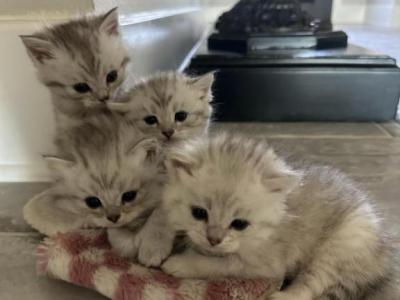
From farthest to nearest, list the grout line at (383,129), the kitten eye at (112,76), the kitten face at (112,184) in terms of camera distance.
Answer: the grout line at (383,129)
the kitten eye at (112,76)
the kitten face at (112,184)

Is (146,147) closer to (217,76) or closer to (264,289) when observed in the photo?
(264,289)

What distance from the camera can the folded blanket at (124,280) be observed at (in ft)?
2.80

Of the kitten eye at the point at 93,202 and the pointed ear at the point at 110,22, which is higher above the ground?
the pointed ear at the point at 110,22

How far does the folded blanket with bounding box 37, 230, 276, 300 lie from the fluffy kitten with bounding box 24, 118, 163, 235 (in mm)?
79

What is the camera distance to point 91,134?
1020 millimetres

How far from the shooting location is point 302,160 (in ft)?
3.78

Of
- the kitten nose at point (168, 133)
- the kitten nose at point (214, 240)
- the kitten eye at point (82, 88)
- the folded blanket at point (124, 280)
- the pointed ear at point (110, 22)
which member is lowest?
the folded blanket at point (124, 280)

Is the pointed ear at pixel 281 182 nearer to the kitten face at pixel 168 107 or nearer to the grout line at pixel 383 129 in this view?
the kitten face at pixel 168 107

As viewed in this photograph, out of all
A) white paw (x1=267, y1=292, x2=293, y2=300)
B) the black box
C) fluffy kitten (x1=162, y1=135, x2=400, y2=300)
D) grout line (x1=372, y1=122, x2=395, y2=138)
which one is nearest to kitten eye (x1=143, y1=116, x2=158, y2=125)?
fluffy kitten (x1=162, y1=135, x2=400, y2=300)

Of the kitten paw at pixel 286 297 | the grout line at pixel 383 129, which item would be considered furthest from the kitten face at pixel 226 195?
→ the grout line at pixel 383 129

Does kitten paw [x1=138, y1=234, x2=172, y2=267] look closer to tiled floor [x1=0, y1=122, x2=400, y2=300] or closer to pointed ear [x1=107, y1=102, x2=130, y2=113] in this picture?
tiled floor [x1=0, y1=122, x2=400, y2=300]

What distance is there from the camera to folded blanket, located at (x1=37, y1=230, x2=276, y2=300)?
852mm

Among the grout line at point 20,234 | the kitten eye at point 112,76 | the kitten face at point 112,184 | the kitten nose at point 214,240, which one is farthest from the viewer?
the kitten eye at point 112,76

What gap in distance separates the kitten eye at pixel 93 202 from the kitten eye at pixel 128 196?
0.05 metres
